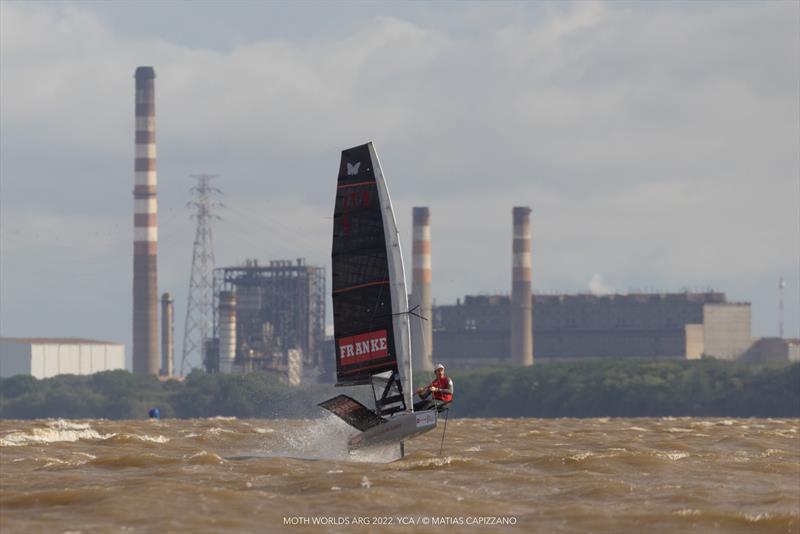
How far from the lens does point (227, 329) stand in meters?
140

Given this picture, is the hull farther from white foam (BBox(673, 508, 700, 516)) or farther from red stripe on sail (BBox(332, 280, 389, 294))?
white foam (BBox(673, 508, 700, 516))

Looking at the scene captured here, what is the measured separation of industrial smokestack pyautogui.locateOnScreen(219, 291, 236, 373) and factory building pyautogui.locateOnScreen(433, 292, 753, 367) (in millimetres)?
20809

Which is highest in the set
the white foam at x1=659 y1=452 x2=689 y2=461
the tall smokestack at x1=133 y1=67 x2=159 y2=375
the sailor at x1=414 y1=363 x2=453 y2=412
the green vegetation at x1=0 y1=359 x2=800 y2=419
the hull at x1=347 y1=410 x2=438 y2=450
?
the tall smokestack at x1=133 y1=67 x2=159 y2=375

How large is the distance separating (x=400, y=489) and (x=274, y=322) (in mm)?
117873

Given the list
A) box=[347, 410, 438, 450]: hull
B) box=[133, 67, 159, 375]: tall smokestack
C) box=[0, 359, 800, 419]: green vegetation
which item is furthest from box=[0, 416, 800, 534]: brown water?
box=[133, 67, 159, 375]: tall smokestack

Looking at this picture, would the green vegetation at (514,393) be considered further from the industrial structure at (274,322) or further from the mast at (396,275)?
the mast at (396,275)

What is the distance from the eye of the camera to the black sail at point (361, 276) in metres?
30.4

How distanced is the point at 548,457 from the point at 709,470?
10.7 ft

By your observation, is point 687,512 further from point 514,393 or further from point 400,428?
point 514,393

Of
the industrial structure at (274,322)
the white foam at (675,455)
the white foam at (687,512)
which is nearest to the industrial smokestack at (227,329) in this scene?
the industrial structure at (274,322)

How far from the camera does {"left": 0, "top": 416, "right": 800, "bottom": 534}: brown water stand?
20.1 metres

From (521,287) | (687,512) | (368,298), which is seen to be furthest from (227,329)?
(687,512)

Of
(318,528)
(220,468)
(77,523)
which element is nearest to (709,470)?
(220,468)

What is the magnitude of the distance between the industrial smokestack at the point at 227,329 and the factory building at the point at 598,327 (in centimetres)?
2081
